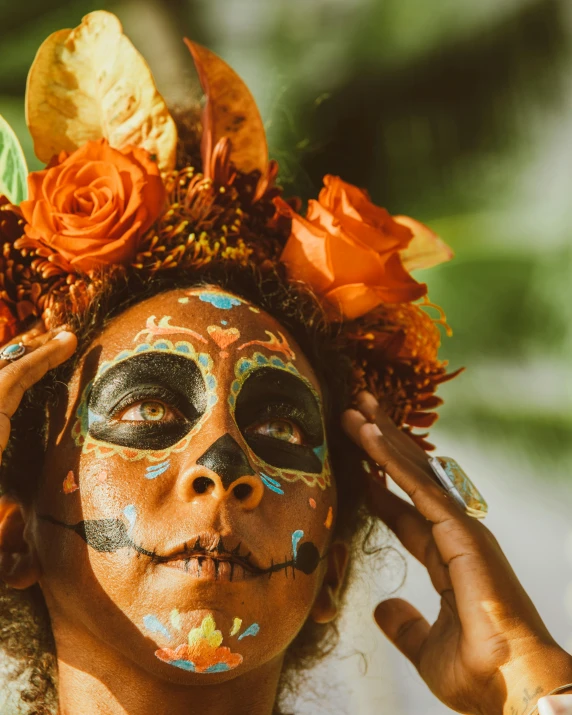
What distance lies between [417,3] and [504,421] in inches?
78.9

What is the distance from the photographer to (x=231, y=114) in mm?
3125

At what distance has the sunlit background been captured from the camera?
4.08 m

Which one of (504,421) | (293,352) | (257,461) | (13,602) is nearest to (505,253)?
(504,421)

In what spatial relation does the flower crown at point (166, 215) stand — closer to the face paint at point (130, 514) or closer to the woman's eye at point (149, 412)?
the woman's eye at point (149, 412)

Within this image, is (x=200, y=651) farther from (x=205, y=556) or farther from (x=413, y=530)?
(x=413, y=530)

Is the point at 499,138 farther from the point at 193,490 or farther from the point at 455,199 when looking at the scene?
the point at 193,490

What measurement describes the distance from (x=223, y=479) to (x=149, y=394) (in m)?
0.36

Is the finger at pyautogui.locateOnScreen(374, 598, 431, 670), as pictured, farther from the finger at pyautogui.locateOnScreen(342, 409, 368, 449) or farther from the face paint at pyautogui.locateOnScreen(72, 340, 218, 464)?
the face paint at pyautogui.locateOnScreen(72, 340, 218, 464)

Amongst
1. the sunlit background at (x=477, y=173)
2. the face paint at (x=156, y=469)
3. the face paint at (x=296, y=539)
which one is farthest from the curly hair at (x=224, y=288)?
the sunlit background at (x=477, y=173)

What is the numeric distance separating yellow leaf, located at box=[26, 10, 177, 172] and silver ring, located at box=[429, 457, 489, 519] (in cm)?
131

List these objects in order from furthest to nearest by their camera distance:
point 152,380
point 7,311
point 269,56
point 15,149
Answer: point 269,56
point 15,149
point 7,311
point 152,380

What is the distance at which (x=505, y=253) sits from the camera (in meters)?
4.22

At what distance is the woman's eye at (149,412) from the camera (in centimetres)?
251

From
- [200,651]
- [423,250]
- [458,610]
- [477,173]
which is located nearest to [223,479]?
[200,651]
